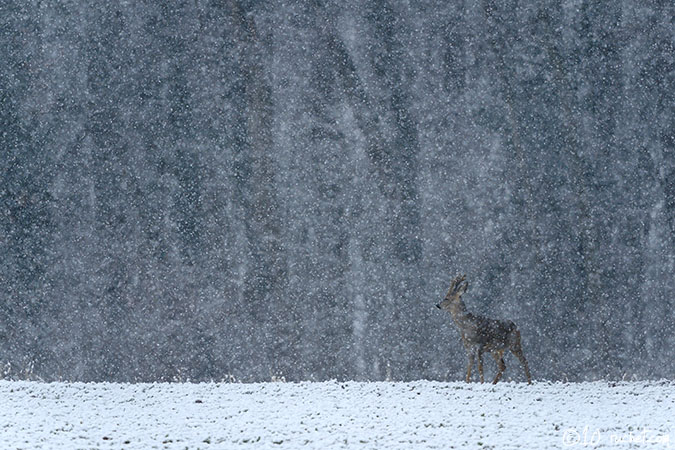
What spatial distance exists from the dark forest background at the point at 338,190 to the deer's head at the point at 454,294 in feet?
0.65

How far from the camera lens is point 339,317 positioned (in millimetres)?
6070

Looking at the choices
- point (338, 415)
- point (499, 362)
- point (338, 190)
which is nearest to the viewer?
point (338, 415)

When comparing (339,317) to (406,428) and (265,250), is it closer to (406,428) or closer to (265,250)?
(265,250)

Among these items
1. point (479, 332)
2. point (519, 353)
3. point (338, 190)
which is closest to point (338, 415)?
point (479, 332)

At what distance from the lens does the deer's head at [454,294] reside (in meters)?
5.80

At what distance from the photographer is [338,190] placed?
6133 millimetres

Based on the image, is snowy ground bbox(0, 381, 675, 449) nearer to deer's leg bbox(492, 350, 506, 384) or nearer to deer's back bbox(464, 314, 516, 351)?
deer's leg bbox(492, 350, 506, 384)

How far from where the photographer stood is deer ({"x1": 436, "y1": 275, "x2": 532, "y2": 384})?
574 centimetres

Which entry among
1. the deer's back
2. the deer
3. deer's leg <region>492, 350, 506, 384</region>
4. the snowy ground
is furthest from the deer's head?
the snowy ground

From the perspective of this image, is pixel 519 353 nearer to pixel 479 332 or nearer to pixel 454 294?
pixel 479 332

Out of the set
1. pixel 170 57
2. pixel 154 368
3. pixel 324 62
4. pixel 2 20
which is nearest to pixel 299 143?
pixel 324 62

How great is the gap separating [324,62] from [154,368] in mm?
2483

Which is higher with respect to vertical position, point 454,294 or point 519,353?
point 454,294

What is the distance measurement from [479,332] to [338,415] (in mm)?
1111
